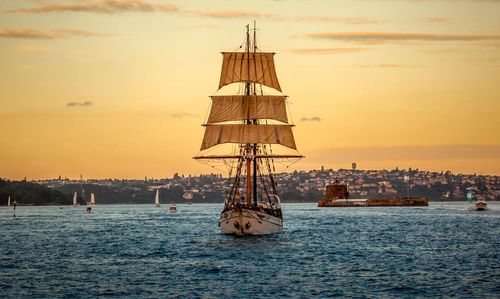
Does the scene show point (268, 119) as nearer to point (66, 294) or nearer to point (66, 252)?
point (66, 252)

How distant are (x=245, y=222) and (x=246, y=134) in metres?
13.9

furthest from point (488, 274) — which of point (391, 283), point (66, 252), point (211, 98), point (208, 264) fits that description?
point (211, 98)

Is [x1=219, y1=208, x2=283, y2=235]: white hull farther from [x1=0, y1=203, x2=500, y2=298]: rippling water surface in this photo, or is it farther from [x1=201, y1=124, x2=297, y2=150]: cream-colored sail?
[x1=201, y1=124, x2=297, y2=150]: cream-colored sail

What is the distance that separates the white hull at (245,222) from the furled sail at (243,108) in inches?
517

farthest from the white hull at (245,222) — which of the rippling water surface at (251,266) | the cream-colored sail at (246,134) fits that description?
the cream-colored sail at (246,134)

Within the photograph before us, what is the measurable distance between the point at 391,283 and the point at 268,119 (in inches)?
1814

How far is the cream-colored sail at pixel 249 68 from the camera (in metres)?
93.6

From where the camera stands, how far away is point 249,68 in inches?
3666

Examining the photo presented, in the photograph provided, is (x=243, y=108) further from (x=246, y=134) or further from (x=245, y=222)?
(x=245, y=222)

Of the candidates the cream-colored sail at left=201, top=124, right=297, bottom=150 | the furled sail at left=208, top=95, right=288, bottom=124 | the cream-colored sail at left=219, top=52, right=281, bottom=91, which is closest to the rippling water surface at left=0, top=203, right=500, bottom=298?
the cream-colored sail at left=201, top=124, right=297, bottom=150

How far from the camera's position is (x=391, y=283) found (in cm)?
4981

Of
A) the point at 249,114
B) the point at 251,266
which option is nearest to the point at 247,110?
the point at 249,114

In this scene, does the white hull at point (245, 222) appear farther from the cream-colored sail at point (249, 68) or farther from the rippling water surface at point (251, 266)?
the cream-colored sail at point (249, 68)

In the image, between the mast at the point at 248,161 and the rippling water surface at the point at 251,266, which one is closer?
the rippling water surface at the point at 251,266
